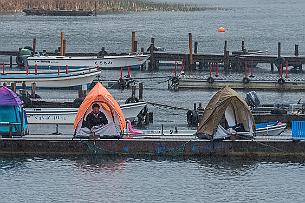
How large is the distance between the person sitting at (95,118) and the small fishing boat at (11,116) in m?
2.90

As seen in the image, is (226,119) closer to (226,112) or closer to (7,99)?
(226,112)

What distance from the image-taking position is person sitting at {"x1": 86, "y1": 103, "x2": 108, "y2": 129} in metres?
50.6

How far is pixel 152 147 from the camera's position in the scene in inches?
1977

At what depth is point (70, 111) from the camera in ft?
194

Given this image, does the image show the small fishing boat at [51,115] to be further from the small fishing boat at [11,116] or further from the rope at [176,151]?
the rope at [176,151]

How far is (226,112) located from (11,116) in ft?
29.6

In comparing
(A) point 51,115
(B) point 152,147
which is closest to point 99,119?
(B) point 152,147

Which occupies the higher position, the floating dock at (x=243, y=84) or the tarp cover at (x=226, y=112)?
the tarp cover at (x=226, y=112)

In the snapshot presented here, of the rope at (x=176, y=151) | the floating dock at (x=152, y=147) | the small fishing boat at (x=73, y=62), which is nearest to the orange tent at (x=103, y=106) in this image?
the floating dock at (x=152, y=147)

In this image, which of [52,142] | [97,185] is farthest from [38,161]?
[97,185]

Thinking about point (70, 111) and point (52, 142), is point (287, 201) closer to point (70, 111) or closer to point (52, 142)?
point (52, 142)

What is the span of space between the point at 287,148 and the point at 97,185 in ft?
27.6

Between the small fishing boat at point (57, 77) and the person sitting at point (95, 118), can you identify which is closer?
the person sitting at point (95, 118)

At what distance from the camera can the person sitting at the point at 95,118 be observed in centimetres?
5056
